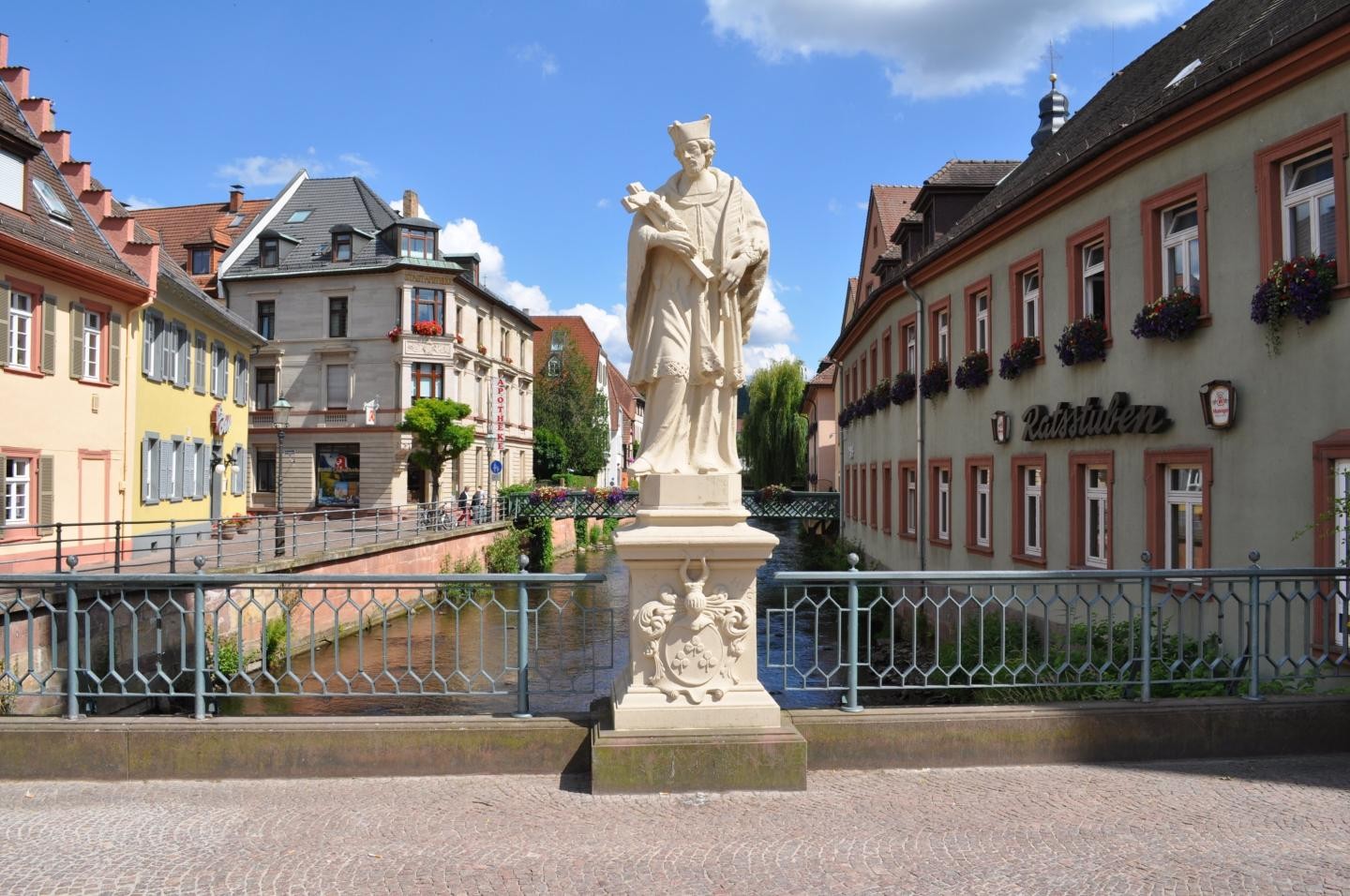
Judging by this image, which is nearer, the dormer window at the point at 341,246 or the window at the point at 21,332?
the window at the point at 21,332

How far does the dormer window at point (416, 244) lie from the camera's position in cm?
4062

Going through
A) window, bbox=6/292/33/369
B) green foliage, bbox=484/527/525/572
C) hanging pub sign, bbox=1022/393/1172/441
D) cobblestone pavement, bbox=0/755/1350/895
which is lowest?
green foliage, bbox=484/527/525/572

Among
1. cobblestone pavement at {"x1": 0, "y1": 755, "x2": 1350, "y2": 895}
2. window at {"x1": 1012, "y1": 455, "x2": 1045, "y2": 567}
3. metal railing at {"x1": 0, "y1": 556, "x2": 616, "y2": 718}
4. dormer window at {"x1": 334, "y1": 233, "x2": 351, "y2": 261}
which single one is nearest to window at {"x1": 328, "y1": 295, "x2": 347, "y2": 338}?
dormer window at {"x1": 334, "y1": 233, "x2": 351, "y2": 261}

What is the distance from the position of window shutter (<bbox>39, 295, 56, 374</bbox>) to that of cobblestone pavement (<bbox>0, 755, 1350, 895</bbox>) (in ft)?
49.1

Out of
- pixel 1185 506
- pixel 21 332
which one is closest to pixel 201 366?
pixel 21 332

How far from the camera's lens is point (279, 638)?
17.2m

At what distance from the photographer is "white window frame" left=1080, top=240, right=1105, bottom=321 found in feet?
42.3

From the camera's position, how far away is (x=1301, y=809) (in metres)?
4.77

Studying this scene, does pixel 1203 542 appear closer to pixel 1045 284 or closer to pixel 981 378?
pixel 1045 284

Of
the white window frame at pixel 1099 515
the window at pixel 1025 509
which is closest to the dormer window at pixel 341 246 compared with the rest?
the window at pixel 1025 509

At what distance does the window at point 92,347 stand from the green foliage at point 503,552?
15090 mm

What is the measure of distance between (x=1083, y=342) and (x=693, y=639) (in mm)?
9439

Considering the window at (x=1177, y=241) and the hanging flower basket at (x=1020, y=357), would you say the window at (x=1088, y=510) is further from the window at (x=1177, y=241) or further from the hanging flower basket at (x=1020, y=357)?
the window at (x=1177, y=241)

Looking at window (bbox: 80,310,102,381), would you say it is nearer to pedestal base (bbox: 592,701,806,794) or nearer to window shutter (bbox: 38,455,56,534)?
window shutter (bbox: 38,455,56,534)
